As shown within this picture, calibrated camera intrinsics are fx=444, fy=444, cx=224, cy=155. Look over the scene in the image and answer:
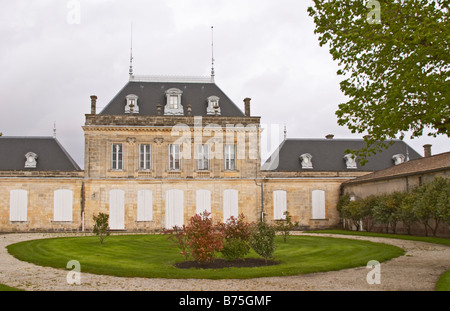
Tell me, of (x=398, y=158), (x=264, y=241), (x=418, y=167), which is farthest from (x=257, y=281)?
(x=398, y=158)

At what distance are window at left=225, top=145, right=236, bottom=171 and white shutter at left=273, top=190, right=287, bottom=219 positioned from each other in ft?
10.5

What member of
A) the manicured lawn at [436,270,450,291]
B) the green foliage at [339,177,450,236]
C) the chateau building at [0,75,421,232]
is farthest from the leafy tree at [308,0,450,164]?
the chateau building at [0,75,421,232]

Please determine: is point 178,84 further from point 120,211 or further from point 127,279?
point 127,279

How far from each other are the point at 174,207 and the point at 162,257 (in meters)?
14.0

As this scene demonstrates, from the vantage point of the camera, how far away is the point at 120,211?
2692 centimetres

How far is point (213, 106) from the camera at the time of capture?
2859 centimetres

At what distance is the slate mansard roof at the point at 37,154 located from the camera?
2725 cm

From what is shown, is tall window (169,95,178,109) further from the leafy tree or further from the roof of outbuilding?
the leafy tree

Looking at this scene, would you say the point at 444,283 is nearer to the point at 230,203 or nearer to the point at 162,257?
the point at 162,257

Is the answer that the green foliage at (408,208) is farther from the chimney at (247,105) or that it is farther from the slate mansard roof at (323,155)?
the chimney at (247,105)

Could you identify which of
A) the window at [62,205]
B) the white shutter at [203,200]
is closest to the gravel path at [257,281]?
the window at [62,205]

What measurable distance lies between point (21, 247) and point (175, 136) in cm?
1333

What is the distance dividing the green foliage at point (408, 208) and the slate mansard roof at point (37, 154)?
1731cm
